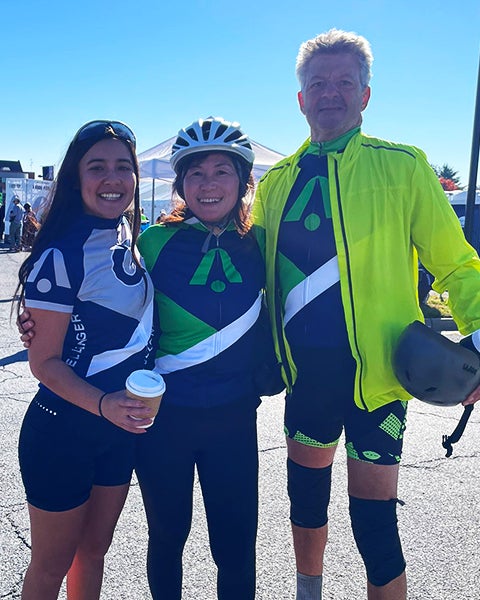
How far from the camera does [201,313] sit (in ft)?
7.64

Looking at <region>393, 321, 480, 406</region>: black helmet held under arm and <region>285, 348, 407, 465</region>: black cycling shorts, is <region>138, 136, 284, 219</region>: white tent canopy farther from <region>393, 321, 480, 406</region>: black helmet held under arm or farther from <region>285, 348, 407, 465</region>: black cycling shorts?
<region>393, 321, 480, 406</region>: black helmet held under arm

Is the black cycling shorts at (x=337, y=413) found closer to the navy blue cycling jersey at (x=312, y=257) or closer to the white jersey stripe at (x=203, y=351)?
the navy blue cycling jersey at (x=312, y=257)

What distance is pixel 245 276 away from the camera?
2453 mm

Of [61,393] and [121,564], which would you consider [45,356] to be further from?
[121,564]

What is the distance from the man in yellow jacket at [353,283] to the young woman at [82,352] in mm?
719

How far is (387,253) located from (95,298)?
3.99 ft

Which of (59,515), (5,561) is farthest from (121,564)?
(59,515)

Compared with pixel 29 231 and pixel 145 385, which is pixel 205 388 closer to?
pixel 145 385

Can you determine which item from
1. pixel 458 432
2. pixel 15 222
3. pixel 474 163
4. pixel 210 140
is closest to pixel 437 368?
pixel 458 432

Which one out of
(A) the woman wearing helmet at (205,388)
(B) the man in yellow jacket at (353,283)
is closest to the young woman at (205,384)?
(A) the woman wearing helmet at (205,388)

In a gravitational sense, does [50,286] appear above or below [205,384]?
above

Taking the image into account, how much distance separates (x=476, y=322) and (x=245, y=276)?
39.1 inches

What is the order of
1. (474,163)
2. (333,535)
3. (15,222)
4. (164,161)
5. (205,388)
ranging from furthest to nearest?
(15,222) < (164,161) < (474,163) < (333,535) < (205,388)

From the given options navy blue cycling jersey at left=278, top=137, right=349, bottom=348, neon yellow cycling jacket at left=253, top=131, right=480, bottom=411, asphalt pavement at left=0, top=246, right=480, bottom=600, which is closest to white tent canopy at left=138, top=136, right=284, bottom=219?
asphalt pavement at left=0, top=246, right=480, bottom=600
